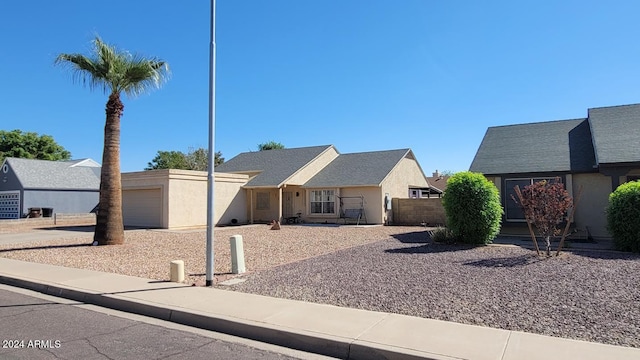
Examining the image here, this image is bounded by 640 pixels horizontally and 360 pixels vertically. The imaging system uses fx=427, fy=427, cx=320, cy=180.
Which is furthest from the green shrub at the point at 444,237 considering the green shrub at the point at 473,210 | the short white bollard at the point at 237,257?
the short white bollard at the point at 237,257

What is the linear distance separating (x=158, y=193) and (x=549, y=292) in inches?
858

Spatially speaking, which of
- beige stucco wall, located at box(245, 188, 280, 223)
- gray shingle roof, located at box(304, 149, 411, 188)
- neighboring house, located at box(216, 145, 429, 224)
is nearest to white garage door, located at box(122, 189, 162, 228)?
neighboring house, located at box(216, 145, 429, 224)

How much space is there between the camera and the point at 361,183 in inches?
1021

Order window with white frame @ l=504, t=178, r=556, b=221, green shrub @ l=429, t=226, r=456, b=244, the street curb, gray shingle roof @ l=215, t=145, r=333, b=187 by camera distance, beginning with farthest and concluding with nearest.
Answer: gray shingle roof @ l=215, t=145, r=333, b=187, window with white frame @ l=504, t=178, r=556, b=221, green shrub @ l=429, t=226, r=456, b=244, the street curb

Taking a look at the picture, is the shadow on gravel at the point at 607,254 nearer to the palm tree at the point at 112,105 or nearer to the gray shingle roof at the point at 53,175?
the palm tree at the point at 112,105

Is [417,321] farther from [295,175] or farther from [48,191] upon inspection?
[48,191]

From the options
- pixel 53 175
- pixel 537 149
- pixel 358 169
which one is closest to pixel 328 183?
pixel 358 169

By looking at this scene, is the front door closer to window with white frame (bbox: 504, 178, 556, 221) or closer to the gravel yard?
the gravel yard

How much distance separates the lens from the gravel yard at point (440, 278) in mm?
6246

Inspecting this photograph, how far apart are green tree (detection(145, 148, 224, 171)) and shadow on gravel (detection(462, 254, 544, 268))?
4476 centimetres

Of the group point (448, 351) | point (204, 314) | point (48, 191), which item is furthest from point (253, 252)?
point (48, 191)

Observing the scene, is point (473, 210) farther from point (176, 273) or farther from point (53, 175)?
point (53, 175)

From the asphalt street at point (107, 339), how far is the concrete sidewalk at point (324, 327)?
8.3 inches

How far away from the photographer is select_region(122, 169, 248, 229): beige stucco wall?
78.2ft
